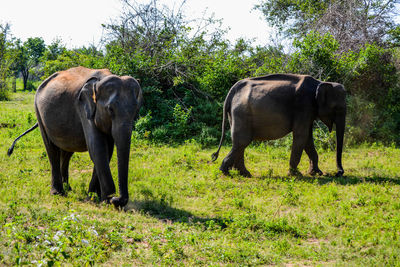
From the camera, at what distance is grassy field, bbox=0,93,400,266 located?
15.2 ft

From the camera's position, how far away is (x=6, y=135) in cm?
1288

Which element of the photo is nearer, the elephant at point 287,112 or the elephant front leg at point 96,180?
the elephant front leg at point 96,180

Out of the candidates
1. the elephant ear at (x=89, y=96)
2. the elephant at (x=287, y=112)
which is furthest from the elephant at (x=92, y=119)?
the elephant at (x=287, y=112)

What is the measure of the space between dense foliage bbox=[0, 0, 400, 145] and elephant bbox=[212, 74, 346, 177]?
293cm

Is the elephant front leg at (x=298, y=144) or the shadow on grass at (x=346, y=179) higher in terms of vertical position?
the elephant front leg at (x=298, y=144)

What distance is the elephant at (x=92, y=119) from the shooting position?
600 centimetres

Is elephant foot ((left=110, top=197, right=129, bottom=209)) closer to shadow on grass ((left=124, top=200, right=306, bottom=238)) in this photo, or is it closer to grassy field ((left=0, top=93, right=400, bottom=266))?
grassy field ((left=0, top=93, right=400, bottom=266))

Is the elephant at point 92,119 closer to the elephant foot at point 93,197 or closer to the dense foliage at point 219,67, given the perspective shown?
the elephant foot at point 93,197

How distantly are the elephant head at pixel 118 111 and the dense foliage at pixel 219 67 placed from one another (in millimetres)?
6398

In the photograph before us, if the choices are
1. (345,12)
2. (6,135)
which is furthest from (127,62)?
(345,12)

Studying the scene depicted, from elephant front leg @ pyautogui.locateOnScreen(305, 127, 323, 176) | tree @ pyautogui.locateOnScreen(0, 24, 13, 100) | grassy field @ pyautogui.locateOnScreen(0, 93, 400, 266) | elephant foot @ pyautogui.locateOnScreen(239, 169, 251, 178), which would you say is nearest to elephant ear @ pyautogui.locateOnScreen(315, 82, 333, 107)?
elephant front leg @ pyautogui.locateOnScreen(305, 127, 323, 176)

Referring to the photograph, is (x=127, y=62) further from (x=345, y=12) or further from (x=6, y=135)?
(x=345, y=12)

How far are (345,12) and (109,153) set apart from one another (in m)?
12.3

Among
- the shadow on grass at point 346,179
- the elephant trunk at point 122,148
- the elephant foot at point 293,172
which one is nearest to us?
the elephant trunk at point 122,148
